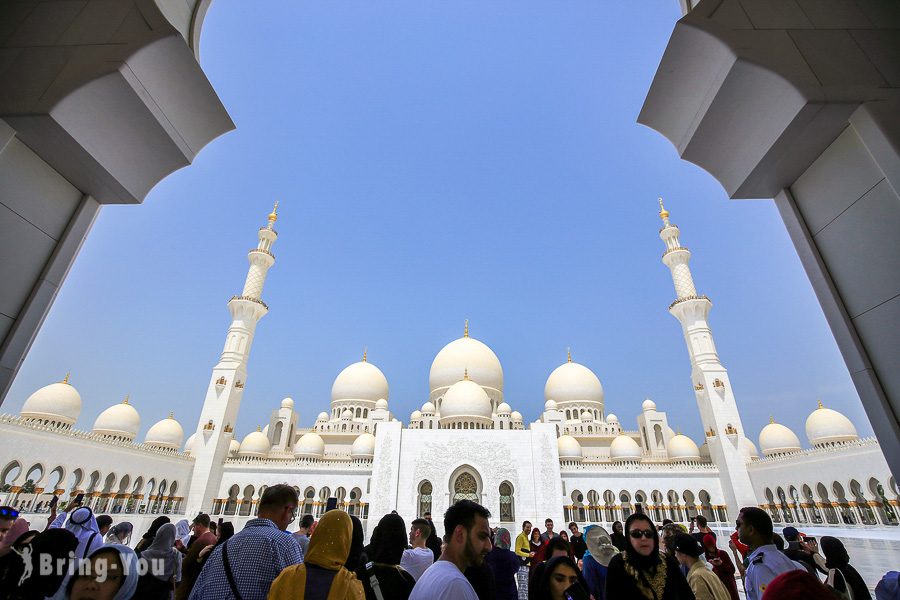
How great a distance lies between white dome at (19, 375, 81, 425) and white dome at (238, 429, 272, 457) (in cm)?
783

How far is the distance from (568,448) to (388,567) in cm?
2395

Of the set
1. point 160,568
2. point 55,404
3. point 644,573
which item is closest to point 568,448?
point 644,573

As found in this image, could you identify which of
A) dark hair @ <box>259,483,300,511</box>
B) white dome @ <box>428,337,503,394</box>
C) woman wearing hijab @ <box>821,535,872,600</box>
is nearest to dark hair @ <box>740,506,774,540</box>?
woman wearing hijab @ <box>821,535,872,600</box>

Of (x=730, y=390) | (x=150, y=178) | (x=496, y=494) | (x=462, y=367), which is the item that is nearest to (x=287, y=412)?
(x=462, y=367)

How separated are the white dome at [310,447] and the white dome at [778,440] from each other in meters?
24.1

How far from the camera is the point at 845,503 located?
1659cm

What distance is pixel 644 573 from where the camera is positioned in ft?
7.72

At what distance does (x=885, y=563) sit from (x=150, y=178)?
408 inches

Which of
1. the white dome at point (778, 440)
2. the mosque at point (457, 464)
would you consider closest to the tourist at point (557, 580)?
the mosque at point (457, 464)

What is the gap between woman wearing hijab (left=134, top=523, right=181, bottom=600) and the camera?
2.78m

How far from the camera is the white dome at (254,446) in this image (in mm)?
24812

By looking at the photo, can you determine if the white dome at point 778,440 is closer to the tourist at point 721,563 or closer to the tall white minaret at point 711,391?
the tall white minaret at point 711,391

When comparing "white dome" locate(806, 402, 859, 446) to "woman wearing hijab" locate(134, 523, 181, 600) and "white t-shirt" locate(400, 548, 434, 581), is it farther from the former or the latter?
"woman wearing hijab" locate(134, 523, 181, 600)

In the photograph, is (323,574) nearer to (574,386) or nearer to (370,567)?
(370,567)
